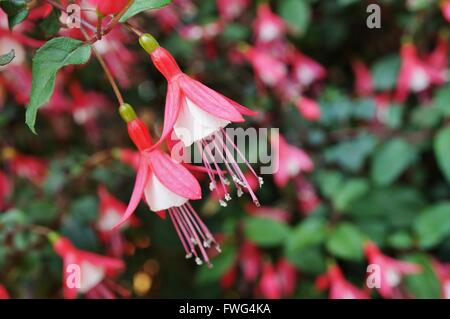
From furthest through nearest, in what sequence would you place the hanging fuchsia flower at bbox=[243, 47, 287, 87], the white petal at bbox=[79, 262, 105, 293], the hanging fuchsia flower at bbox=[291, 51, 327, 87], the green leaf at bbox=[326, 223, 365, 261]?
the hanging fuchsia flower at bbox=[291, 51, 327, 87]
the hanging fuchsia flower at bbox=[243, 47, 287, 87]
the green leaf at bbox=[326, 223, 365, 261]
the white petal at bbox=[79, 262, 105, 293]

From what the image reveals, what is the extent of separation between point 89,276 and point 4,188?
0.40 meters

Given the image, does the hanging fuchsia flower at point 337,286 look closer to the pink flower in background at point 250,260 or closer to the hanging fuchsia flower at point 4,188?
the pink flower in background at point 250,260

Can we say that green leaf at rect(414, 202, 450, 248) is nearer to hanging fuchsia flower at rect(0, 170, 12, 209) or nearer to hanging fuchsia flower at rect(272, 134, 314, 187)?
hanging fuchsia flower at rect(272, 134, 314, 187)

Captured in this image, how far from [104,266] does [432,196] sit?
764 mm

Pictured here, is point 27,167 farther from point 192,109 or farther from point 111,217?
point 192,109

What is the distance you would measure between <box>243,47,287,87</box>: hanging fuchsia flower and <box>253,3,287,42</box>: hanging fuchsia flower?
40mm

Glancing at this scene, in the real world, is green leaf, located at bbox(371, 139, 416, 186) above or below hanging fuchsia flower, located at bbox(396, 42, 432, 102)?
below

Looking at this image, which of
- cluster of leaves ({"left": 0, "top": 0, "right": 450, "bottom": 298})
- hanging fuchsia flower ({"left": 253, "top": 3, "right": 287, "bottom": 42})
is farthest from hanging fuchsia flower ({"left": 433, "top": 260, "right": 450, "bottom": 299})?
hanging fuchsia flower ({"left": 253, "top": 3, "right": 287, "bottom": 42})

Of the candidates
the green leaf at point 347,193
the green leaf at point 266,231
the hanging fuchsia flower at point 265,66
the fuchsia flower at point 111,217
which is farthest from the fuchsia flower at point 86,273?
the hanging fuchsia flower at point 265,66

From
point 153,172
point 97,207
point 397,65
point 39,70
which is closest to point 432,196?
point 397,65

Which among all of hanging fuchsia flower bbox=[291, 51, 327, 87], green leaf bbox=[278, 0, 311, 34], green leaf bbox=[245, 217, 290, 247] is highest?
green leaf bbox=[278, 0, 311, 34]

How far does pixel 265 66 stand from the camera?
121cm

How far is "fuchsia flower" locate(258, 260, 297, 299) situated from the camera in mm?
1065

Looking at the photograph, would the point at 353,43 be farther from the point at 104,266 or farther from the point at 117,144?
the point at 104,266
